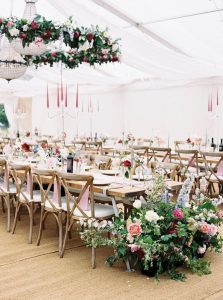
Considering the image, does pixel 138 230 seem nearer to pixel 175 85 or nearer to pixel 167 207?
pixel 167 207

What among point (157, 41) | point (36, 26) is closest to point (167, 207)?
point (36, 26)

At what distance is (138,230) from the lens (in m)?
3.50

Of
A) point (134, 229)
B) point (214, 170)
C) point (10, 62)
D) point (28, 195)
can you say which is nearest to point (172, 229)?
point (134, 229)

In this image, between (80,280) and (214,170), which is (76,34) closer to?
(80,280)

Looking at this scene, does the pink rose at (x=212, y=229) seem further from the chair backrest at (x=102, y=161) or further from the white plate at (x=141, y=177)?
the chair backrest at (x=102, y=161)

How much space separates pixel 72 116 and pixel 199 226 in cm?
976

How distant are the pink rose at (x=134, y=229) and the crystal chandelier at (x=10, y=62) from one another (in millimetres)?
2782

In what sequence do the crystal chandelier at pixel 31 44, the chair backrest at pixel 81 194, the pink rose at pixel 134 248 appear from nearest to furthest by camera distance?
the pink rose at pixel 134 248
the chair backrest at pixel 81 194
the crystal chandelier at pixel 31 44

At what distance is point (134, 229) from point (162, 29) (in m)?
4.92

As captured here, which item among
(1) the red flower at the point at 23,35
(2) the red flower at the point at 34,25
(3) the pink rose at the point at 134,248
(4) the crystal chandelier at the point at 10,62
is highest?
(2) the red flower at the point at 34,25

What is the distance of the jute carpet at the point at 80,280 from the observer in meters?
3.16

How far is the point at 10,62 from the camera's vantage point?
531cm

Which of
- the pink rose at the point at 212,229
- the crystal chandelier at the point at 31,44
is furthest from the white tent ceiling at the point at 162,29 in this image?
the pink rose at the point at 212,229

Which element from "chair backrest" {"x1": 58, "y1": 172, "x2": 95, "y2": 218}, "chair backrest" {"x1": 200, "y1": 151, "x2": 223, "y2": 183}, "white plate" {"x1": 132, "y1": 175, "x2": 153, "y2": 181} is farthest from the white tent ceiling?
"chair backrest" {"x1": 58, "y1": 172, "x2": 95, "y2": 218}
